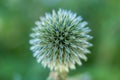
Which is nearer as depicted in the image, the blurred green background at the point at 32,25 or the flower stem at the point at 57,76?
the flower stem at the point at 57,76

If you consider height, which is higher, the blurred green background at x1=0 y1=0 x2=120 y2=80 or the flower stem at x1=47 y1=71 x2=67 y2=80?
the blurred green background at x1=0 y1=0 x2=120 y2=80

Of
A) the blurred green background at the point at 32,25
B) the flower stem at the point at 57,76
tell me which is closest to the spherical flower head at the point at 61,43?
the flower stem at the point at 57,76

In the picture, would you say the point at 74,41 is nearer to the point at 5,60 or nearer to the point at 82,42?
the point at 82,42

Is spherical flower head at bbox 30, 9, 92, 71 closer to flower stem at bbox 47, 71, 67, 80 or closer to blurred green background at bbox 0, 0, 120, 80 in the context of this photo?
flower stem at bbox 47, 71, 67, 80

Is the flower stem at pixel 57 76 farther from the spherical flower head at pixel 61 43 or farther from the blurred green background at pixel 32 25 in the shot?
the blurred green background at pixel 32 25

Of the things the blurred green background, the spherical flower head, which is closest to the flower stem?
the spherical flower head

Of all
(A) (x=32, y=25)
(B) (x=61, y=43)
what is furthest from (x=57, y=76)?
(A) (x=32, y=25)

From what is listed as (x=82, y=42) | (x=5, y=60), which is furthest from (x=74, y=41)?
(x=5, y=60)
